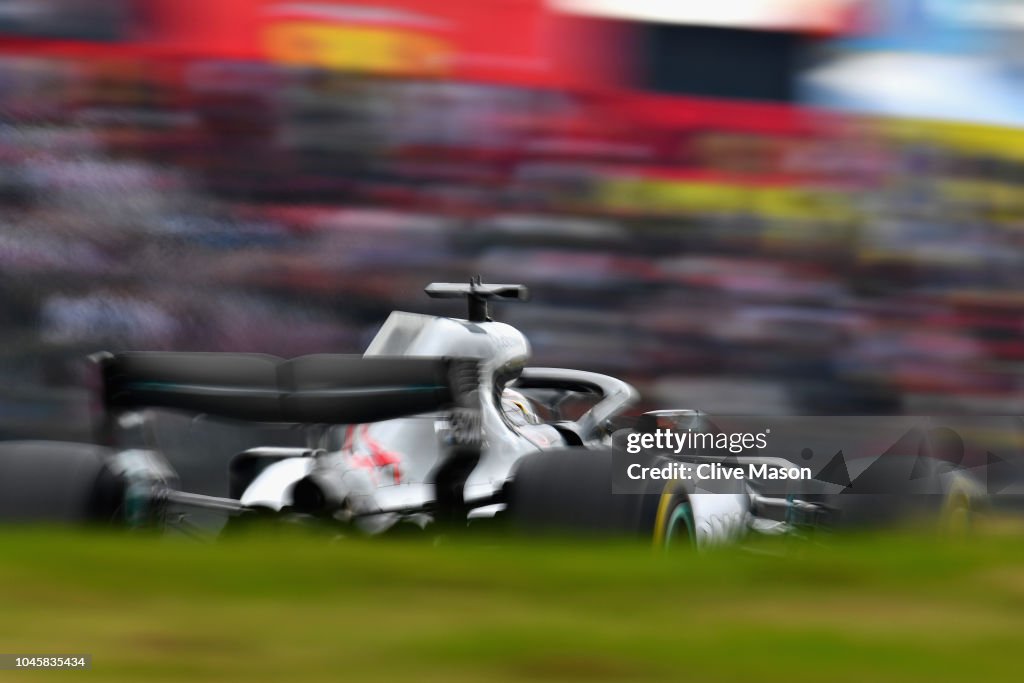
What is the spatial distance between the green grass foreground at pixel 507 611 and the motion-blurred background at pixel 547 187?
215 inches

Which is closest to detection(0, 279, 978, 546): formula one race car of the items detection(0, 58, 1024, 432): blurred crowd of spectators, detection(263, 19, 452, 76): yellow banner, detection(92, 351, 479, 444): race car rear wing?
detection(92, 351, 479, 444): race car rear wing

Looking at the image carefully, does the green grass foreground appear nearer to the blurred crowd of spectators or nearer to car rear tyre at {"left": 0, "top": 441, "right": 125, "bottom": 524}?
car rear tyre at {"left": 0, "top": 441, "right": 125, "bottom": 524}

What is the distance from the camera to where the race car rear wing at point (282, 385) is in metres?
4.54

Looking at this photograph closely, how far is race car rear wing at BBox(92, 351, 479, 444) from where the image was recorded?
4.54 metres

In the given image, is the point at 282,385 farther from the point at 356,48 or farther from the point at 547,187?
the point at 547,187

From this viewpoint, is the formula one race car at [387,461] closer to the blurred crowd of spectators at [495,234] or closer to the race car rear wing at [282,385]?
the race car rear wing at [282,385]

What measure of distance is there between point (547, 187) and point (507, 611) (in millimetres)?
6559

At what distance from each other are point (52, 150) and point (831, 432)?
5647 millimetres

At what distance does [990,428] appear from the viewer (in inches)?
353

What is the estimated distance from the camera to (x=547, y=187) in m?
9.45

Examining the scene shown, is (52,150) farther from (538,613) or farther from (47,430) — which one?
(538,613)

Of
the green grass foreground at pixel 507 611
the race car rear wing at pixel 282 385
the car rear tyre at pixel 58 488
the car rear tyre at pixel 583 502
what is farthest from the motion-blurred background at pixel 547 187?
the green grass foreground at pixel 507 611

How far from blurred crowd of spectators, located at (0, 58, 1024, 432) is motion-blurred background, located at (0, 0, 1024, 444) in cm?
2

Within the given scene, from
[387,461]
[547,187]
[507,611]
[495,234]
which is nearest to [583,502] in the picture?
[387,461]
